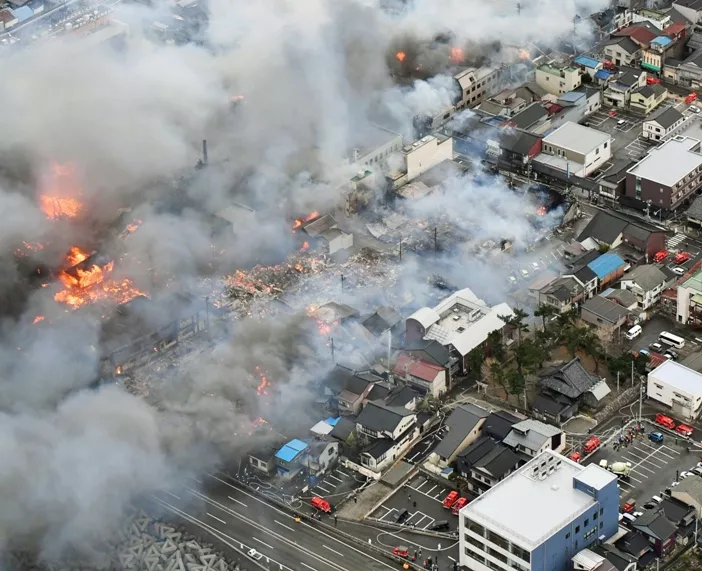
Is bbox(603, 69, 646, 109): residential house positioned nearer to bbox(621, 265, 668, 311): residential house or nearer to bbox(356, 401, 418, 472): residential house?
bbox(621, 265, 668, 311): residential house

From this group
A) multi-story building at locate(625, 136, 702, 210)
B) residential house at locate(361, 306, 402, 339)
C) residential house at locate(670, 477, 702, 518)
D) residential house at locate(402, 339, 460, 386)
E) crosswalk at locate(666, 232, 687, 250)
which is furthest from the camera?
multi-story building at locate(625, 136, 702, 210)

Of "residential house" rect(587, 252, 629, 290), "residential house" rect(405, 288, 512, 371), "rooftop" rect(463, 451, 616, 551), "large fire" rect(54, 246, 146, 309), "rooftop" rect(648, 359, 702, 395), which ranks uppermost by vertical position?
"large fire" rect(54, 246, 146, 309)

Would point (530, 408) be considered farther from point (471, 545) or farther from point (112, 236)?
point (112, 236)

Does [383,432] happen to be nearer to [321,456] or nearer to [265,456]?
[321,456]

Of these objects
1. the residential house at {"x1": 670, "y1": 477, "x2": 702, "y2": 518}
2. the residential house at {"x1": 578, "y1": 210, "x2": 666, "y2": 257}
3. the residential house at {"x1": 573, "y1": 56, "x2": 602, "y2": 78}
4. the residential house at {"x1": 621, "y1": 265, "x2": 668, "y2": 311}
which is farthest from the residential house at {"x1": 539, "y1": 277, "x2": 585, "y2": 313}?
the residential house at {"x1": 573, "y1": 56, "x2": 602, "y2": 78}

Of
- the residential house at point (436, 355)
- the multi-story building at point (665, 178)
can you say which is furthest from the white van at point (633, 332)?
the multi-story building at point (665, 178)

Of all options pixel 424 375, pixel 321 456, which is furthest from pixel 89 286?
pixel 424 375

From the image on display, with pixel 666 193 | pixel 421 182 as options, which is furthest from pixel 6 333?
pixel 666 193
